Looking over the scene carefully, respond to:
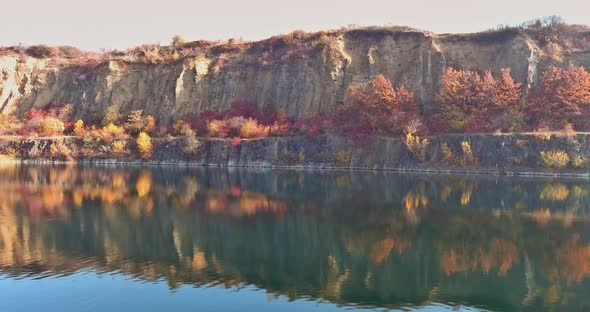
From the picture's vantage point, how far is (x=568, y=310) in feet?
50.7

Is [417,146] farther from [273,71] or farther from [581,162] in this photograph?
[273,71]

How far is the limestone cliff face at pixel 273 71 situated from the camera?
73062 mm

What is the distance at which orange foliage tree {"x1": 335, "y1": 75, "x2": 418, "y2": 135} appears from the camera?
65000mm

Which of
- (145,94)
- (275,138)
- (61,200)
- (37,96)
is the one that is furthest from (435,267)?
(37,96)

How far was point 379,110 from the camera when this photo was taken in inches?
2628

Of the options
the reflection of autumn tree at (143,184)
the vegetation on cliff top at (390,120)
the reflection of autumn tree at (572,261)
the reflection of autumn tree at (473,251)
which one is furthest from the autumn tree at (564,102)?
the reflection of autumn tree at (143,184)

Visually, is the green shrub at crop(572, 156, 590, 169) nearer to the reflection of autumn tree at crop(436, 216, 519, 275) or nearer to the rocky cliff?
the rocky cliff

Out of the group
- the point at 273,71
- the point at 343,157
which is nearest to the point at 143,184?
the point at 343,157

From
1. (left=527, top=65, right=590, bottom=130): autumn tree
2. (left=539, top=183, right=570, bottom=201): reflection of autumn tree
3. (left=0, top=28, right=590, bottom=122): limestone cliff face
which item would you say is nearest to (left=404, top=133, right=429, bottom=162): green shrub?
(left=0, top=28, right=590, bottom=122): limestone cliff face

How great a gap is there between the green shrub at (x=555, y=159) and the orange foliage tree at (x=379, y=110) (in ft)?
53.2

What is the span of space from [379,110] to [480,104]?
1266cm

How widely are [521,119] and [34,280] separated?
5649 centimetres

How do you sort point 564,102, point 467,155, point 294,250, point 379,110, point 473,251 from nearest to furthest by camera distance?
point 473,251
point 294,250
point 467,155
point 564,102
point 379,110

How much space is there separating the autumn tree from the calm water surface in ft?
71.9
